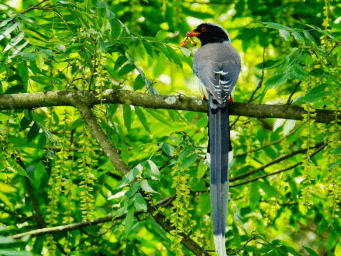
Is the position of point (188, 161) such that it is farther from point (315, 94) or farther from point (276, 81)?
point (315, 94)

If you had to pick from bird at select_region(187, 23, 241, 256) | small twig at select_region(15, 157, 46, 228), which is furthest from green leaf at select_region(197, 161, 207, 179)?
small twig at select_region(15, 157, 46, 228)

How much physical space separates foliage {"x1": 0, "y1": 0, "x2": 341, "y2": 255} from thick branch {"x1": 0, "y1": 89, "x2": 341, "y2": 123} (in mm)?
75

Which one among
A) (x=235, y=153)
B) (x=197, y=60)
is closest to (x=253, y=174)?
(x=235, y=153)

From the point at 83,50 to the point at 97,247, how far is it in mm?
1524

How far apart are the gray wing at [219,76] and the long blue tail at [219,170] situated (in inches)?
3.2

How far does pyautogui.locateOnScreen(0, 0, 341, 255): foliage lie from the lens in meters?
2.68

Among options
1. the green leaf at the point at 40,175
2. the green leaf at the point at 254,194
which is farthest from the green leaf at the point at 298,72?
the green leaf at the point at 40,175

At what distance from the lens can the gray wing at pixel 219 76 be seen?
9.41 ft

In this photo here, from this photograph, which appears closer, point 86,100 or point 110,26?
point 110,26

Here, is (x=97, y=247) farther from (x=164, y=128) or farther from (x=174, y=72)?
(x=174, y=72)

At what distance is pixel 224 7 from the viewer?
5805mm

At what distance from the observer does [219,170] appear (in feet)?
8.55

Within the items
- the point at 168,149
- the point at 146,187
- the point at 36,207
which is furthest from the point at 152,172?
the point at 36,207

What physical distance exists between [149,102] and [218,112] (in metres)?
0.37
